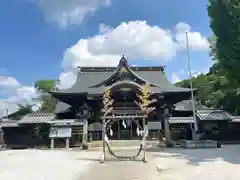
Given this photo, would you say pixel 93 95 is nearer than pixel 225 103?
Yes

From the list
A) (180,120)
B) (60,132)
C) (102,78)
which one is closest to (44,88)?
(102,78)

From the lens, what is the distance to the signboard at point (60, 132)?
2088 centimetres

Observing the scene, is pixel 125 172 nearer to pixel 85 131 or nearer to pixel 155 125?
pixel 85 131

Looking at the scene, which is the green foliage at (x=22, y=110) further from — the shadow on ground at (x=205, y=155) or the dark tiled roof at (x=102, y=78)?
the shadow on ground at (x=205, y=155)

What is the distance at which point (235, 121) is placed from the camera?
880 inches

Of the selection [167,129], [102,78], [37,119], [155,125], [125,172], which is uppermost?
[102,78]

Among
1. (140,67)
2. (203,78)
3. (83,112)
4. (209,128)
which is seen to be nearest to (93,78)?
(140,67)

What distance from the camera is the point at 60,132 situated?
21000 mm

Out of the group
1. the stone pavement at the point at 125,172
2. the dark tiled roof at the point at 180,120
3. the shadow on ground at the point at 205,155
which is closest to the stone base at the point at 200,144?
the shadow on ground at the point at 205,155

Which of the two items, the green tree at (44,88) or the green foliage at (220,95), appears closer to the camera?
the green foliage at (220,95)

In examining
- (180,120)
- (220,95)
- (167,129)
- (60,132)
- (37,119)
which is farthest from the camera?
(220,95)

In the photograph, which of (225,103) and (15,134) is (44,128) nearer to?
(15,134)

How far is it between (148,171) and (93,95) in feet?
45.2

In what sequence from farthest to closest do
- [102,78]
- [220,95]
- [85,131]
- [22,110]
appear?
1. [22,110]
2. [220,95]
3. [102,78]
4. [85,131]
